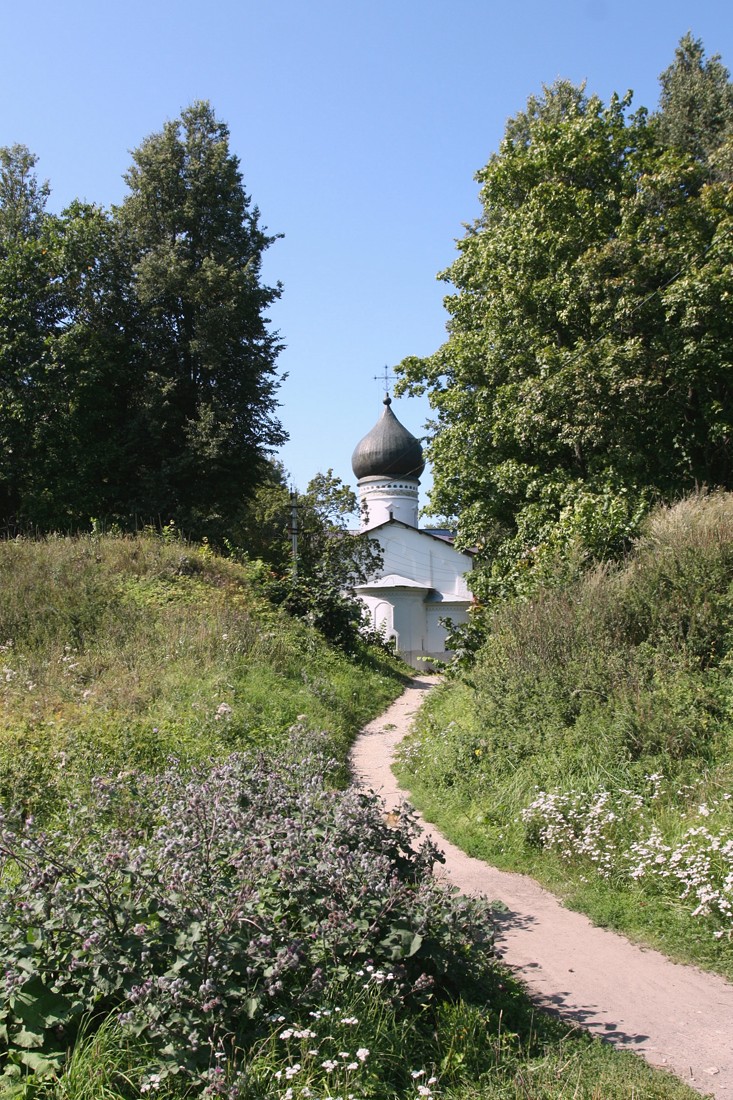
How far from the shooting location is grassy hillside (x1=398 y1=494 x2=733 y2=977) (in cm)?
657

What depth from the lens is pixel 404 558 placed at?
40906 mm

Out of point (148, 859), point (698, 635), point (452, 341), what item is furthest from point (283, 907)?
point (452, 341)

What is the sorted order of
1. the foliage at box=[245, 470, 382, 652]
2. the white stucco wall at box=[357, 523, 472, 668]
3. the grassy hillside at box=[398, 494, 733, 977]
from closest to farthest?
the grassy hillside at box=[398, 494, 733, 977]
the foliage at box=[245, 470, 382, 652]
the white stucco wall at box=[357, 523, 472, 668]

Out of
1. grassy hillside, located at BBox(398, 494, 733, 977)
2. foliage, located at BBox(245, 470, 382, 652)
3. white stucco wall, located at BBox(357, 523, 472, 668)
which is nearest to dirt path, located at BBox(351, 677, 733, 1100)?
grassy hillside, located at BBox(398, 494, 733, 977)

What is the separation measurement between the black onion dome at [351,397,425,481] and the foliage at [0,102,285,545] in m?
18.6

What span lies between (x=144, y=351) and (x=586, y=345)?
15.4 metres

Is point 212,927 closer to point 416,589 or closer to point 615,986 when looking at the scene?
point 615,986

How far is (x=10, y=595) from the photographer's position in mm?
14008

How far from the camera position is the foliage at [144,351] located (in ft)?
82.6

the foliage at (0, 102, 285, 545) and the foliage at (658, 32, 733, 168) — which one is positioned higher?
the foliage at (658, 32, 733, 168)

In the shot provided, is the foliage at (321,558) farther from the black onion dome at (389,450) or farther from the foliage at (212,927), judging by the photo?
the foliage at (212,927)

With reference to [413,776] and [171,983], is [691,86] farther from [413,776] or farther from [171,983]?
[171,983]

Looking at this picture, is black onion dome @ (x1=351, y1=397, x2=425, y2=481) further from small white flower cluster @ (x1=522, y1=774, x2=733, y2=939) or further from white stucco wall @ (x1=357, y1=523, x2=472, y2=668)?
small white flower cluster @ (x1=522, y1=774, x2=733, y2=939)

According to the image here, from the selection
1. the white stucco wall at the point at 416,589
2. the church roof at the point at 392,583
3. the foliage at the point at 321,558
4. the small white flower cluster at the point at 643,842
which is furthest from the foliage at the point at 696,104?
the small white flower cluster at the point at 643,842
